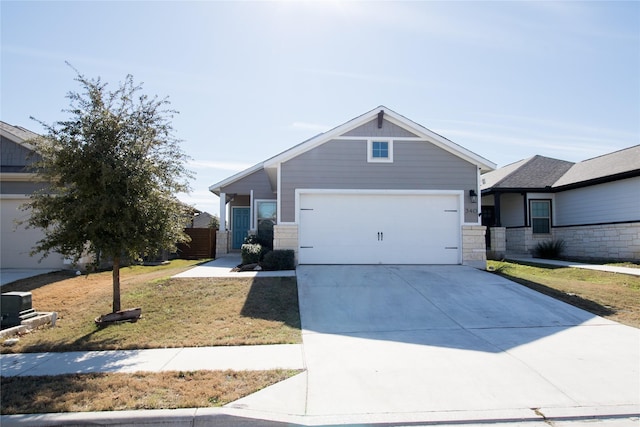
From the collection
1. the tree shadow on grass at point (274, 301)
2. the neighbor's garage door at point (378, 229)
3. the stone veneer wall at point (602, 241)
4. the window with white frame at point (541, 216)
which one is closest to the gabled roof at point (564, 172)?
the window with white frame at point (541, 216)

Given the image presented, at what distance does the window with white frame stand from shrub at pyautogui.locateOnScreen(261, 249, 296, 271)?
13349mm

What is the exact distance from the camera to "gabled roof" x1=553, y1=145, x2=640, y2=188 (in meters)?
16.1

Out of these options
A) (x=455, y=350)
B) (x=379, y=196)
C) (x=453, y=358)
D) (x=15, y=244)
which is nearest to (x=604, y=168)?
(x=379, y=196)

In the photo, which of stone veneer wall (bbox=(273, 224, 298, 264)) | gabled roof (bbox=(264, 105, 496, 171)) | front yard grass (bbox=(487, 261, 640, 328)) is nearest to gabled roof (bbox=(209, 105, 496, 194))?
gabled roof (bbox=(264, 105, 496, 171))

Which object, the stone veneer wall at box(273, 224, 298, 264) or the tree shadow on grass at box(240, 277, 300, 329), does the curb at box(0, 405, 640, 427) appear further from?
the stone veneer wall at box(273, 224, 298, 264)

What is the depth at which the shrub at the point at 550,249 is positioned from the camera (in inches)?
716

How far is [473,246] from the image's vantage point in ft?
43.3

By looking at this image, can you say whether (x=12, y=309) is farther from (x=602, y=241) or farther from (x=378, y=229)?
(x=602, y=241)

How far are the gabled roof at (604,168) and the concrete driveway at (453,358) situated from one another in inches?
388

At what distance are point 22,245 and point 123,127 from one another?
10201 millimetres

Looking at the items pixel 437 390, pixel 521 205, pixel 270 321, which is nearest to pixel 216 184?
pixel 270 321

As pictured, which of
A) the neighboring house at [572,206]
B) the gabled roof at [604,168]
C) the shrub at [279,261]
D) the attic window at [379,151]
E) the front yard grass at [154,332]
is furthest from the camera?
the gabled roof at [604,168]

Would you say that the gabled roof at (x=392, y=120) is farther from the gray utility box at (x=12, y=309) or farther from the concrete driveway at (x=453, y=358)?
the gray utility box at (x=12, y=309)

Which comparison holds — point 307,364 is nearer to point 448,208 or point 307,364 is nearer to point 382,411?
point 382,411
